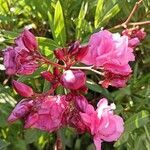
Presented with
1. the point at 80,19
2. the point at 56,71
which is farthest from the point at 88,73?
the point at 56,71

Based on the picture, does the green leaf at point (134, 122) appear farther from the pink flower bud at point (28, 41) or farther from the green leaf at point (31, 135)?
the pink flower bud at point (28, 41)

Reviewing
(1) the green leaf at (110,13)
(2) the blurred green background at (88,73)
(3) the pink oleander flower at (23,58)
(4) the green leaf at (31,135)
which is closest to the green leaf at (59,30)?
(2) the blurred green background at (88,73)

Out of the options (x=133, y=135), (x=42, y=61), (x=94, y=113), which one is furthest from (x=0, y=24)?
(x=94, y=113)

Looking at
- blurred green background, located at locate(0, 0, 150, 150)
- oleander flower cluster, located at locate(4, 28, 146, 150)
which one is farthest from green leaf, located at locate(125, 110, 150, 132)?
oleander flower cluster, located at locate(4, 28, 146, 150)

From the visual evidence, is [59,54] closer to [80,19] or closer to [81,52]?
[81,52]

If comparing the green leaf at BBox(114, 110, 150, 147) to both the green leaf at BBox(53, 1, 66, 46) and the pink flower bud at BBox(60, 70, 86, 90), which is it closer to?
the green leaf at BBox(53, 1, 66, 46)

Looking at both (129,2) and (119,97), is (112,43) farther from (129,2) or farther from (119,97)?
(129,2)

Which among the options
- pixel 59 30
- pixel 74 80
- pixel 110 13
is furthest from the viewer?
pixel 110 13
